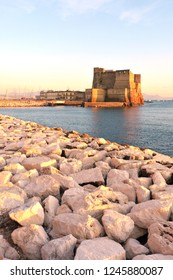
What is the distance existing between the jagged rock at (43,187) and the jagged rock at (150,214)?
0.69m

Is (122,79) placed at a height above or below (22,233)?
above

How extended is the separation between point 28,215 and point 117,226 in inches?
22.4

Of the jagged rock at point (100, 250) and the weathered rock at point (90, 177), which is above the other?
the weathered rock at point (90, 177)

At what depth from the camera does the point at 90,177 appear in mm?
2660

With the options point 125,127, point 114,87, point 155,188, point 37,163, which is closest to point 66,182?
point 37,163

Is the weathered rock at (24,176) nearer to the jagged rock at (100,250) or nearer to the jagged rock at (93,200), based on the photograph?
the jagged rock at (93,200)

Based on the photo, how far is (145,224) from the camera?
1830mm

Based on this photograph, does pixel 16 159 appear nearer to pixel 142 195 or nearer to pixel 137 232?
pixel 142 195

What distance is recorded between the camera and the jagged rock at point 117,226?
1.71 metres

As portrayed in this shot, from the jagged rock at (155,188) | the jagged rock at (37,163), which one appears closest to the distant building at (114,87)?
the jagged rock at (37,163)
